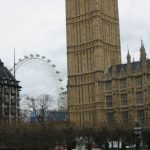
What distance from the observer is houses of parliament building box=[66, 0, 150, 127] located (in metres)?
109

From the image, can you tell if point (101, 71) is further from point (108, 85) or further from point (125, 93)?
point (125, 93)

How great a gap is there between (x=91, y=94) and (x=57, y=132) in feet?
190

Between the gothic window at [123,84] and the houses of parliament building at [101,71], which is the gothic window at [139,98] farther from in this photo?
the gothic window at [123,84]

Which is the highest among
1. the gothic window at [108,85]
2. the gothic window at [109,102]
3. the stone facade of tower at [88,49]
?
the stone facade of tower at [88,49]

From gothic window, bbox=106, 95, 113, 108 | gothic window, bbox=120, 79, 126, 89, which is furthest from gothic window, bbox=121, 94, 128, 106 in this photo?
gothic window, bbox=106, 95, 113, 108

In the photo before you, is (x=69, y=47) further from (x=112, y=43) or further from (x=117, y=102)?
(x=117, y=102)

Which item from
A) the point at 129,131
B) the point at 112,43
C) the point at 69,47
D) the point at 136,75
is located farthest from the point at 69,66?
the point at 129,131

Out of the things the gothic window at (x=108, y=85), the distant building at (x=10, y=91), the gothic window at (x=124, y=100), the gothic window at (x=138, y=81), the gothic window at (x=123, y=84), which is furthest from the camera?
the distant building at (x=10, y=91)

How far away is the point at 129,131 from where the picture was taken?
238ft

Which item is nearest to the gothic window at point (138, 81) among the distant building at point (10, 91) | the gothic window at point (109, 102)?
the gothic window at point (109, 102)

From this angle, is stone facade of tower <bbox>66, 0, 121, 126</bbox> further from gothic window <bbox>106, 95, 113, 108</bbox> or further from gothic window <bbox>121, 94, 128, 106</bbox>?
gothic window <bbox>121, 94, 128, 106</bbox>

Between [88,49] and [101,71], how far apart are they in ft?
25.6

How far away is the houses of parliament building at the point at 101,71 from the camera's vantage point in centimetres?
10925

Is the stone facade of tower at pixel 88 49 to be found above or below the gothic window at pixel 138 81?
above
